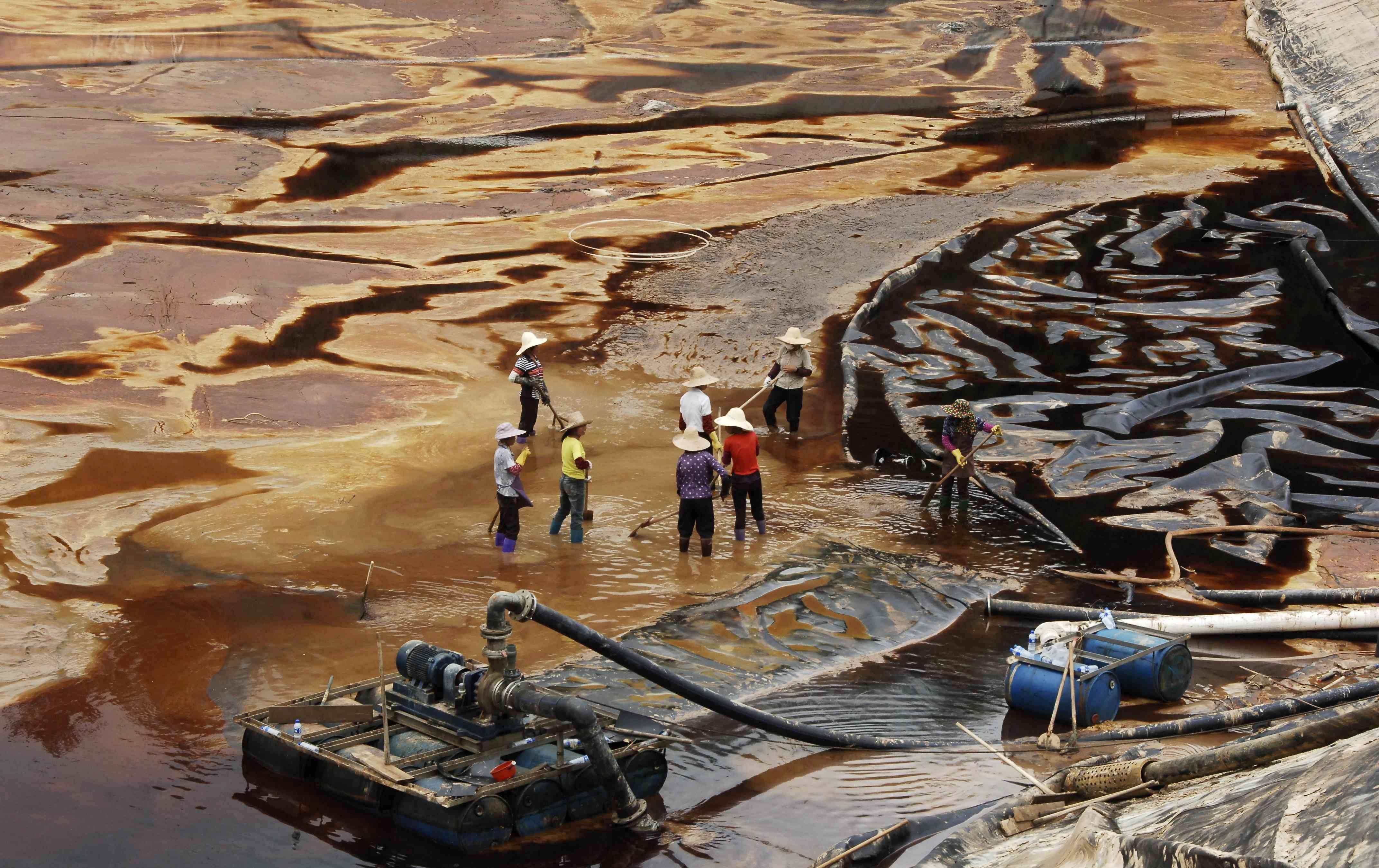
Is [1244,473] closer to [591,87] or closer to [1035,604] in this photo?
[1035,604]

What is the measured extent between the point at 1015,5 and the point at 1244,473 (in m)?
32.2

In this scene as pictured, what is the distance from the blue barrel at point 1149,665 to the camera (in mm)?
9945

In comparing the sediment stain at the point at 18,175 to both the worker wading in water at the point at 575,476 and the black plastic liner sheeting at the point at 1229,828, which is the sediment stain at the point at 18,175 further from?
the black plastic liner sheeting at the point at 1229,828

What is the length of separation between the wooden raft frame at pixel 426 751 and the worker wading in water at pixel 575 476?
12.8 feet

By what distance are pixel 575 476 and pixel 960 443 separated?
426cm

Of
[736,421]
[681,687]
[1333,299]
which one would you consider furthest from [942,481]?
[1333,299]

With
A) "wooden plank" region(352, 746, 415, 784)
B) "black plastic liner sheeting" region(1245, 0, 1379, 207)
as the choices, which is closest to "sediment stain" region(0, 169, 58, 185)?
"wooden plank" region(352, 746, 415, 784)

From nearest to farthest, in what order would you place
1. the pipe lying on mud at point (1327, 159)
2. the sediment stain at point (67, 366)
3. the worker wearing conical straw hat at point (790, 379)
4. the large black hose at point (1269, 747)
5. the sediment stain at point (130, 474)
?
the large black hose at point (1269, 747) < the sediment stain at point (130, 474) < the worker wearing conical straw hat at point (790, 379) < the sediment stain at point (67, 366) < the pipe lying on mud at point (1327, 159)

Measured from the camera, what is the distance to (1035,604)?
1159 centimetres

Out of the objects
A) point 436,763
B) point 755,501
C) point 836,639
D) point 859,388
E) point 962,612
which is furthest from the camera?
point 859,388

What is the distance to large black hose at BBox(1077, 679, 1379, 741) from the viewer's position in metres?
9.11

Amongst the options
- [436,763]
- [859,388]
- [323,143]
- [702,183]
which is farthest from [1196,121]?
[436,763]

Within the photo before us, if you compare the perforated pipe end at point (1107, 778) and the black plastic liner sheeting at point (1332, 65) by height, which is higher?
the black plastic liner sheeting at point (1332, 65)

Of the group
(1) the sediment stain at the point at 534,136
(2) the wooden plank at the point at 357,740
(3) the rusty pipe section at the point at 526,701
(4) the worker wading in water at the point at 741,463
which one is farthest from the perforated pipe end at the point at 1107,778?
(1) the sediment stain at the point at 534,136
